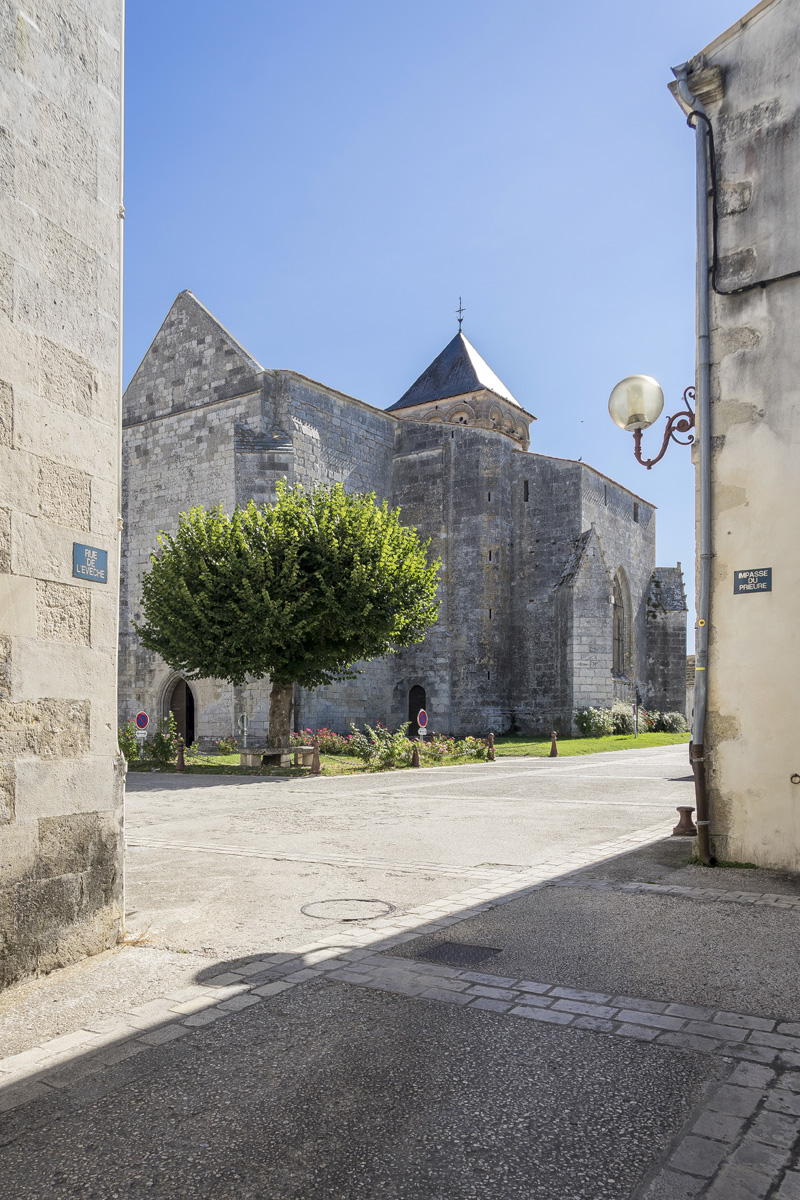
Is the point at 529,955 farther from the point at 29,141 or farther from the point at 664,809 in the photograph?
the point at 664,809

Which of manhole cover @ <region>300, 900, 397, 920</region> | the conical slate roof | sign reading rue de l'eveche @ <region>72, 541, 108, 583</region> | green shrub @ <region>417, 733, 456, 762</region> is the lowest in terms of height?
green shrub @ <region>417, 733, 456, 762</region>

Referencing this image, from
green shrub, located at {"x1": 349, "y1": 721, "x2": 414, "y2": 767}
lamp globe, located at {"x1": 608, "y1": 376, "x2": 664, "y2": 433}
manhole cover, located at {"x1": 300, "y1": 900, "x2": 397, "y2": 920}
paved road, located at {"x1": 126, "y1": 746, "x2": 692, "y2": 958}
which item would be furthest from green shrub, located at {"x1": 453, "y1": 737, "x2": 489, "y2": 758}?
manhole cover, located at {"x1": 300, "y1": 900, "x2": 397, "y2": 920}

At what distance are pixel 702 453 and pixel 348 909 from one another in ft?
14.0

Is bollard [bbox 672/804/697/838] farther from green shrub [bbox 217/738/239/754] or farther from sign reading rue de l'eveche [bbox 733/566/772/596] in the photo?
green shrub [bbox 217/738/239/754]

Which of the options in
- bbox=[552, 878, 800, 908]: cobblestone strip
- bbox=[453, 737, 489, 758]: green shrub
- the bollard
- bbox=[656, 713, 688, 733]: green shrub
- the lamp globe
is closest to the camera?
bbox=[552, 878, 800, 908]: cobblestone strip

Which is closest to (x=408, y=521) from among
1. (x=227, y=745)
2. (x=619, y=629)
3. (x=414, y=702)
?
(x=414, y=702)

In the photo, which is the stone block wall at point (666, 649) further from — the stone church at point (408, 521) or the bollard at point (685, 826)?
the bollard at point (685, 826)

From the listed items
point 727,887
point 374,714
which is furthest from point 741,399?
point 374,714

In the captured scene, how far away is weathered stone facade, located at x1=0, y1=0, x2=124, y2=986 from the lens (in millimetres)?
4164

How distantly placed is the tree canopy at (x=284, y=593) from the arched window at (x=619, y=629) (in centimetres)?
1774

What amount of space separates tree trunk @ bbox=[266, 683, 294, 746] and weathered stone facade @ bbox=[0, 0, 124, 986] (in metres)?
14.8

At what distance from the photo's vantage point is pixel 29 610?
13.9 feet

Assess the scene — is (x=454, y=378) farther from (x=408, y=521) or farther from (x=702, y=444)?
(x=702, y=444)

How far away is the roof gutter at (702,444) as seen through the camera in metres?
6.81
